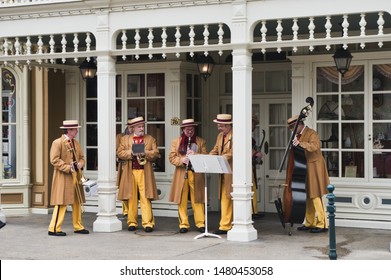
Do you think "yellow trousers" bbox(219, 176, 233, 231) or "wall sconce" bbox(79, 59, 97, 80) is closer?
"yellow trousers" bbox(219, 176, 233, 231)

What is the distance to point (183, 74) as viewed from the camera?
1581cm

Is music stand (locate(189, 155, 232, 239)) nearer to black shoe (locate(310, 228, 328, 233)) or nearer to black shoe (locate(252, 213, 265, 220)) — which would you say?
black shoe (locate(310, 228, 328, 233))

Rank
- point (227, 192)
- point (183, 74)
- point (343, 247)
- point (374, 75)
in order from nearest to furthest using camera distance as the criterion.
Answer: point (343, 247)
point (227, 192)
point (374, 75)
point (183, 74)

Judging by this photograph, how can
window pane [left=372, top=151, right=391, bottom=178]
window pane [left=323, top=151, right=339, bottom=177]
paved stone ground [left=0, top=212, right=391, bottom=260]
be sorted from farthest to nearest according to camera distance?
window pane [left=323, top=151, right=339, bottom=177] < window pane [left=372, top=151, right=391, bottom=178] < paved stone ground [left=0, top=212, right=391, bottom=260]

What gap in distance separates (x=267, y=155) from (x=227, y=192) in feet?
9.60

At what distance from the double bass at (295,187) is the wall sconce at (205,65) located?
2.56 meters

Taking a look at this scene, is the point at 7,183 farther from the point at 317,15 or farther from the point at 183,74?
the point at 317,15

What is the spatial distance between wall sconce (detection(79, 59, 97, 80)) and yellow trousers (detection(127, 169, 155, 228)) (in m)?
2.98

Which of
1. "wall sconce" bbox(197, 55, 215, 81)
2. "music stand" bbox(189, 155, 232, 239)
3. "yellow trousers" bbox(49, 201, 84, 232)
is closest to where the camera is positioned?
"music stand" bbox(189, 155, 232, 239)

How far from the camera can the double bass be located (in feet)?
42.5

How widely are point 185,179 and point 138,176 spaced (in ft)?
2.83

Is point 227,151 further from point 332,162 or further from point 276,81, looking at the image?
Result: point 276,81

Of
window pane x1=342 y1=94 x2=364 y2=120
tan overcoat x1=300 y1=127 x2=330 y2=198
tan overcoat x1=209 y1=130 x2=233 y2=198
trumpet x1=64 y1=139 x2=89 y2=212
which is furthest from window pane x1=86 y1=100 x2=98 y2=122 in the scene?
window pane x1=342 y1=94 x2=364 y2=120

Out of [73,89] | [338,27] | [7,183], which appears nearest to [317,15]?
[338,27]
